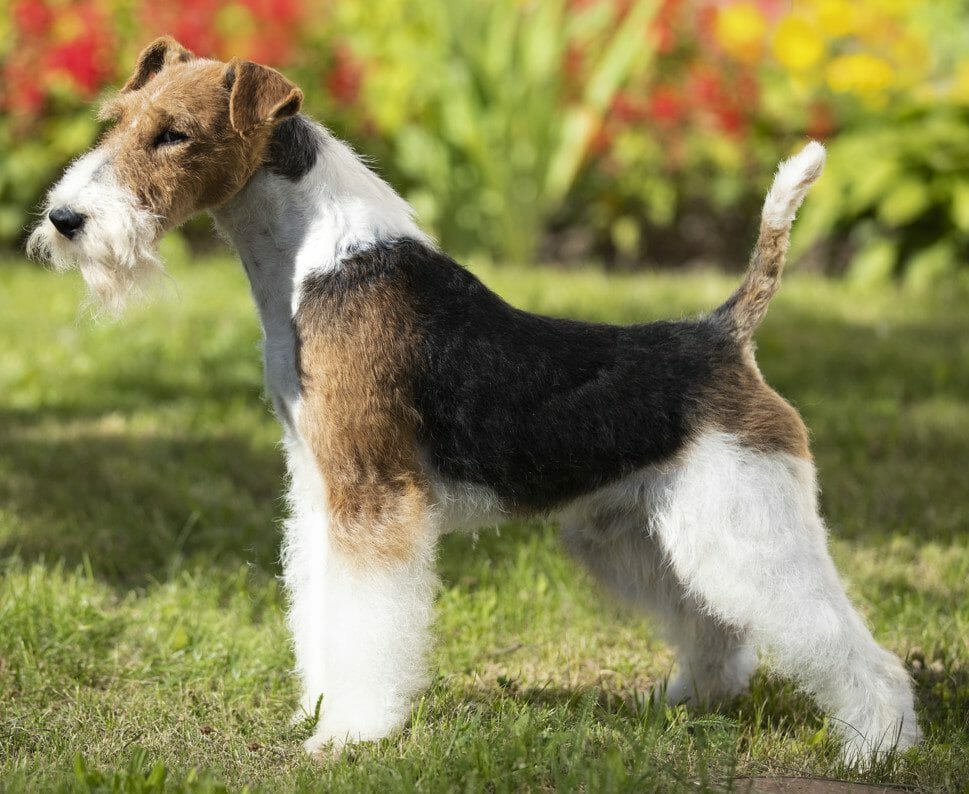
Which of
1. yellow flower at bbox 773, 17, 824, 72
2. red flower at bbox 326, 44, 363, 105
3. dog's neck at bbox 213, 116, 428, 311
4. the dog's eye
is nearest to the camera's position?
the dog's eye

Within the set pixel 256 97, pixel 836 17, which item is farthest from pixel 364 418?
pixel 836 17

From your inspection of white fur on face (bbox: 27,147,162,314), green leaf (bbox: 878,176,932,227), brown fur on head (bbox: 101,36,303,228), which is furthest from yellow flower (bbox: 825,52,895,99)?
white fur on face (bbox: 27,147,162,314)

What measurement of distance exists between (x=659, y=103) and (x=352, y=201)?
713 cm

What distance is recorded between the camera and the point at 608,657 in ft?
13.6

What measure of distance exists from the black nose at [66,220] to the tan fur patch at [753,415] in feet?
5.77

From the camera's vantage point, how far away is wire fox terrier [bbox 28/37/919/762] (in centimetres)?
316

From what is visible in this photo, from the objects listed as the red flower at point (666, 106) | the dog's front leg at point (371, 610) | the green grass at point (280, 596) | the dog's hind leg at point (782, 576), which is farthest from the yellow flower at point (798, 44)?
the dog's front leg at point (371, 610)

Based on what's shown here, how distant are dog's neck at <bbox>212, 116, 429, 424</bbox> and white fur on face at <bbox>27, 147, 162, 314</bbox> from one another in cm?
29

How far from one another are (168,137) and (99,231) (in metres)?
0.33

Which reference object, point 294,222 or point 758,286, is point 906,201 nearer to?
point 758,286

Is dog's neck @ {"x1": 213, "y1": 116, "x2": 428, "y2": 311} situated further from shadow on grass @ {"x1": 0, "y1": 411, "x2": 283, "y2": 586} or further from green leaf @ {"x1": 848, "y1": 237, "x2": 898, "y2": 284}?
green leaf @ {"x1": 848, "y1": 237, "x2": 898, "y2": 284}

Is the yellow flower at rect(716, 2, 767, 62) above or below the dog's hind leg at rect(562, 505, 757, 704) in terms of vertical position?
above

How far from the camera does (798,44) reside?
996cm

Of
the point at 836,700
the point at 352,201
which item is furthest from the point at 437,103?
the point at 836,700
